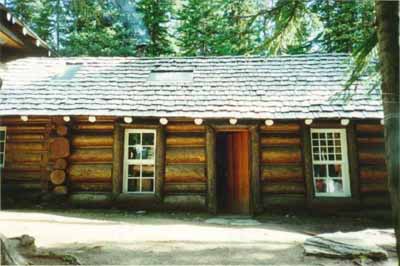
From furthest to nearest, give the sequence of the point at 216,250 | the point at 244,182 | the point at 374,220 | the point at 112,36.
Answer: the point at 112,36 < the point at 244,182 < the point at 374,220 < the point at 216,250

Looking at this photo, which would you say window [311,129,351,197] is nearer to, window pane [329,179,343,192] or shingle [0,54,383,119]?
window pane [329,179,343,192]

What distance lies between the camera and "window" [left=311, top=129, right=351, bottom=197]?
33.0 feet

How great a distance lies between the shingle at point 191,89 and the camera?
385 inches

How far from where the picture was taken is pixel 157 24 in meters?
22.4

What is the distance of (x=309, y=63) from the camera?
12.4 meters

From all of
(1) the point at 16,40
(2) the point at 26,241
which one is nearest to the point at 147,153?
(2) the point at 26,241

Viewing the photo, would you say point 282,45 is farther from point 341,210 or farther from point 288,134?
point 341,210

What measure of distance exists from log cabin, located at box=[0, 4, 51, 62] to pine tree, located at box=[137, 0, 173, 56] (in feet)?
27.4

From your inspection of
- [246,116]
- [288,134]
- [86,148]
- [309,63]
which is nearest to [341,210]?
[288,134]

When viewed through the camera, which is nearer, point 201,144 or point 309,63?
point 201,144

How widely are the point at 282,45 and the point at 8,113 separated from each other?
7919 mm

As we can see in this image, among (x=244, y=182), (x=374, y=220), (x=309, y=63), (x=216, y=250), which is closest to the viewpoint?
(x=216, y=250)

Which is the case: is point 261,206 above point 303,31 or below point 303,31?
below

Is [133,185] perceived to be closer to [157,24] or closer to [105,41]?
[105,41]
